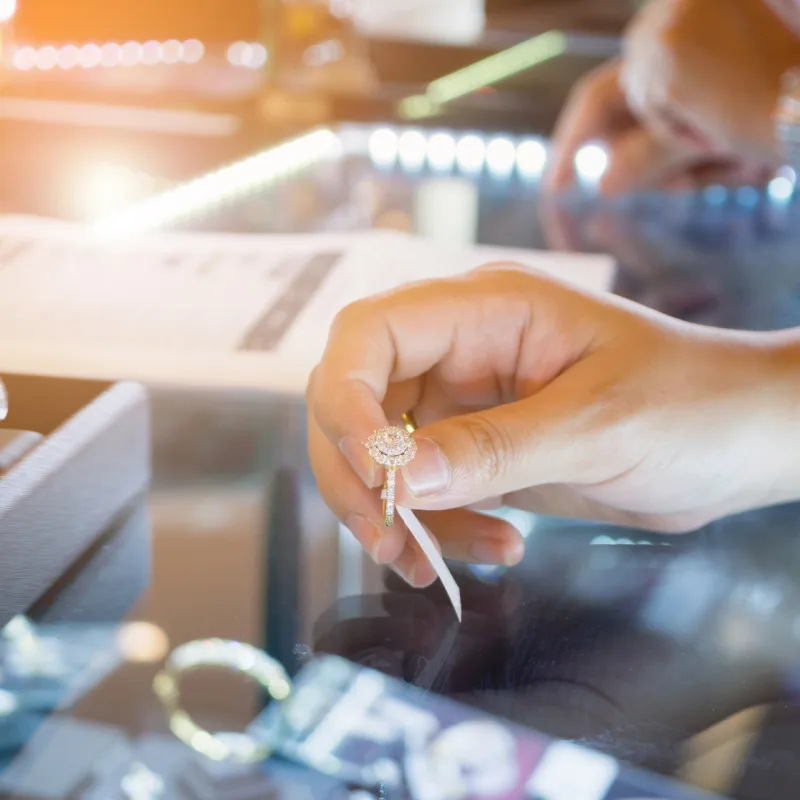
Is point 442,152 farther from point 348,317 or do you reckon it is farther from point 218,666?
point 218,666

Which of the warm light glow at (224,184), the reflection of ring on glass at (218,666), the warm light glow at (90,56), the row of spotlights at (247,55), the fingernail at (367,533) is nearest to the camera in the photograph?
the reflection of ring on glass at (218,666)

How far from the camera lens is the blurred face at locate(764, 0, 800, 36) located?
1301 mm

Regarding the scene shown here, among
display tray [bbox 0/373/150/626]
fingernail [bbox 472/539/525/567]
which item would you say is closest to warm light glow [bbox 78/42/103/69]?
display tray [bbox 0/373/150/626]

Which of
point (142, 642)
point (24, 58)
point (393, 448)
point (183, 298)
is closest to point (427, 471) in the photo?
point (393, 448)

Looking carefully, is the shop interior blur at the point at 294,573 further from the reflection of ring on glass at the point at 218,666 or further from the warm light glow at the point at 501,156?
the warm light glow at the point at 501,156

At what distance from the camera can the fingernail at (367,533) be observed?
429mm

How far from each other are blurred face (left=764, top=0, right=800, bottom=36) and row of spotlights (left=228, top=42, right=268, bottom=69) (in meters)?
0.76

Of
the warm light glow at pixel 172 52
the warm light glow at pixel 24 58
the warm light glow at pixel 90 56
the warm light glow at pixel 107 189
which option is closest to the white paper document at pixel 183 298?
the warm light glow at pixel 107 189

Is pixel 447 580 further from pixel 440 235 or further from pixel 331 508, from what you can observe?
pixel 440 235

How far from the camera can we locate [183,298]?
0.67 m

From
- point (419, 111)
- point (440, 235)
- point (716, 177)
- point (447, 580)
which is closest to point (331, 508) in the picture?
point (447, 580)

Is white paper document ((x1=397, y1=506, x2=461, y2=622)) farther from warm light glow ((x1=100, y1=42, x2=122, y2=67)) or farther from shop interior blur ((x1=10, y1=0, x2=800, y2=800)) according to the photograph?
warm light glow ((x1=100, y1=42, x2=122, y2=67))

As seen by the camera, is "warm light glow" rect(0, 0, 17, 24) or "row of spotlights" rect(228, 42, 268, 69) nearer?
"warm light glow" rect(0, 0, 17, 24)

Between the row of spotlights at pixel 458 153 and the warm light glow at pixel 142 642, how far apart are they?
1005 millimetres
